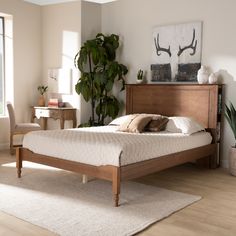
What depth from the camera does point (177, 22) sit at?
500 centimetres

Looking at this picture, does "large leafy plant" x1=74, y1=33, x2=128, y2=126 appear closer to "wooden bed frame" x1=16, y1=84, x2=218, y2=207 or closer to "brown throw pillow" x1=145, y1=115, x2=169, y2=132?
"wooden bed frame" x1=16, y1=84, x2=218, y2=207

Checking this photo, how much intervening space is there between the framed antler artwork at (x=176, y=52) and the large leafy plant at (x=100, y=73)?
0.61 metres

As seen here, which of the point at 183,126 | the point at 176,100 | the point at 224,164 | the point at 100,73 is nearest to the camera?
the point at 183,126

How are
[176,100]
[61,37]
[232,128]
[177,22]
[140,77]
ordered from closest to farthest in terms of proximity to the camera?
1. [232,128]
2. [176,100]
3. [177,22]
4. [140,77]
5. [61,37]

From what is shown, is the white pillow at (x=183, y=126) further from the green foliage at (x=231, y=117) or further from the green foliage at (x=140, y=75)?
the green foliage at (x=140, y=75)

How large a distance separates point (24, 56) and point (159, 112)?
268cm

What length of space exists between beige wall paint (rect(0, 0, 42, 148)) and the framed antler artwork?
2277 mm

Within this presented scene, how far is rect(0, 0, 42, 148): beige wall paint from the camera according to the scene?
584 cm

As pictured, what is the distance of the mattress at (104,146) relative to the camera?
125 inches

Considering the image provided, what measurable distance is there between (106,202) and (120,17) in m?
3.50

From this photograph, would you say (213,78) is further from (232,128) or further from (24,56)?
(24,56)

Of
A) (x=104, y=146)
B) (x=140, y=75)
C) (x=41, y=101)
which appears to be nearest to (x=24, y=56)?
(x=41, y=101)

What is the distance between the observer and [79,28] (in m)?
5.68

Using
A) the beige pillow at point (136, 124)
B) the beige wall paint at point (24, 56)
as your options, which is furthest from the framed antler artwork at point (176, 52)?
the beige wall paint at point (24, 56)
